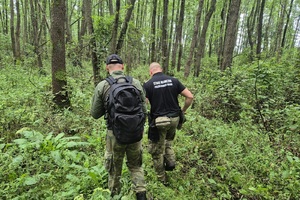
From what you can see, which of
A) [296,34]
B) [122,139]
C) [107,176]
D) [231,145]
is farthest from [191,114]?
[296,34]

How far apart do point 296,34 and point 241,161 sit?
158 ft

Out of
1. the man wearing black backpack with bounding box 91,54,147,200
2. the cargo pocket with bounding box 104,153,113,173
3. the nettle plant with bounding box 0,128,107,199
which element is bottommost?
the nettle plant with bounding box 0,128,107,199

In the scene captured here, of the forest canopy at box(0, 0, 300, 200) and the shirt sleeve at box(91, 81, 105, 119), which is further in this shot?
the forest canopy at box(0, 0, 300, 200)

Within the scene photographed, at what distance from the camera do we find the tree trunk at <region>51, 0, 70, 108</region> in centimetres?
580

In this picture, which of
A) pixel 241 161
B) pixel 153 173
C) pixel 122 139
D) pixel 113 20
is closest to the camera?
pixel 122 139

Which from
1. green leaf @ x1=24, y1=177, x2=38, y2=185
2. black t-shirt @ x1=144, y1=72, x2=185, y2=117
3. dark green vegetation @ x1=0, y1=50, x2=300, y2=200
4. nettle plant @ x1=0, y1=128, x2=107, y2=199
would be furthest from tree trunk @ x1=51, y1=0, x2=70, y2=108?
green leaf @ x1=24, y1=177, x2=38, y2=185

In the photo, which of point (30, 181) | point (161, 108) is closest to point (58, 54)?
point (161, 108)

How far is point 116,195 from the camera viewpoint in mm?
3266

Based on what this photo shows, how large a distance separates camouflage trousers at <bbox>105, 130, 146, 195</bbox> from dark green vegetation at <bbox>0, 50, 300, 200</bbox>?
19 cm

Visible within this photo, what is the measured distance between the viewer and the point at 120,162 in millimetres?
3354

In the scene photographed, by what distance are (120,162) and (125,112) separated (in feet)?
3.02

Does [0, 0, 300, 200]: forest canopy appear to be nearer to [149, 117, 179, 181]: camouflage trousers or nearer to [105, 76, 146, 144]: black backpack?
[149, 117, 179, 181]: camouflage trousers

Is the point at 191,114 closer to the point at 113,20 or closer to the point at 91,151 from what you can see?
the point at 91,151

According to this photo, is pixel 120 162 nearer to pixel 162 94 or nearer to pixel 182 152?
pixel 162 94
